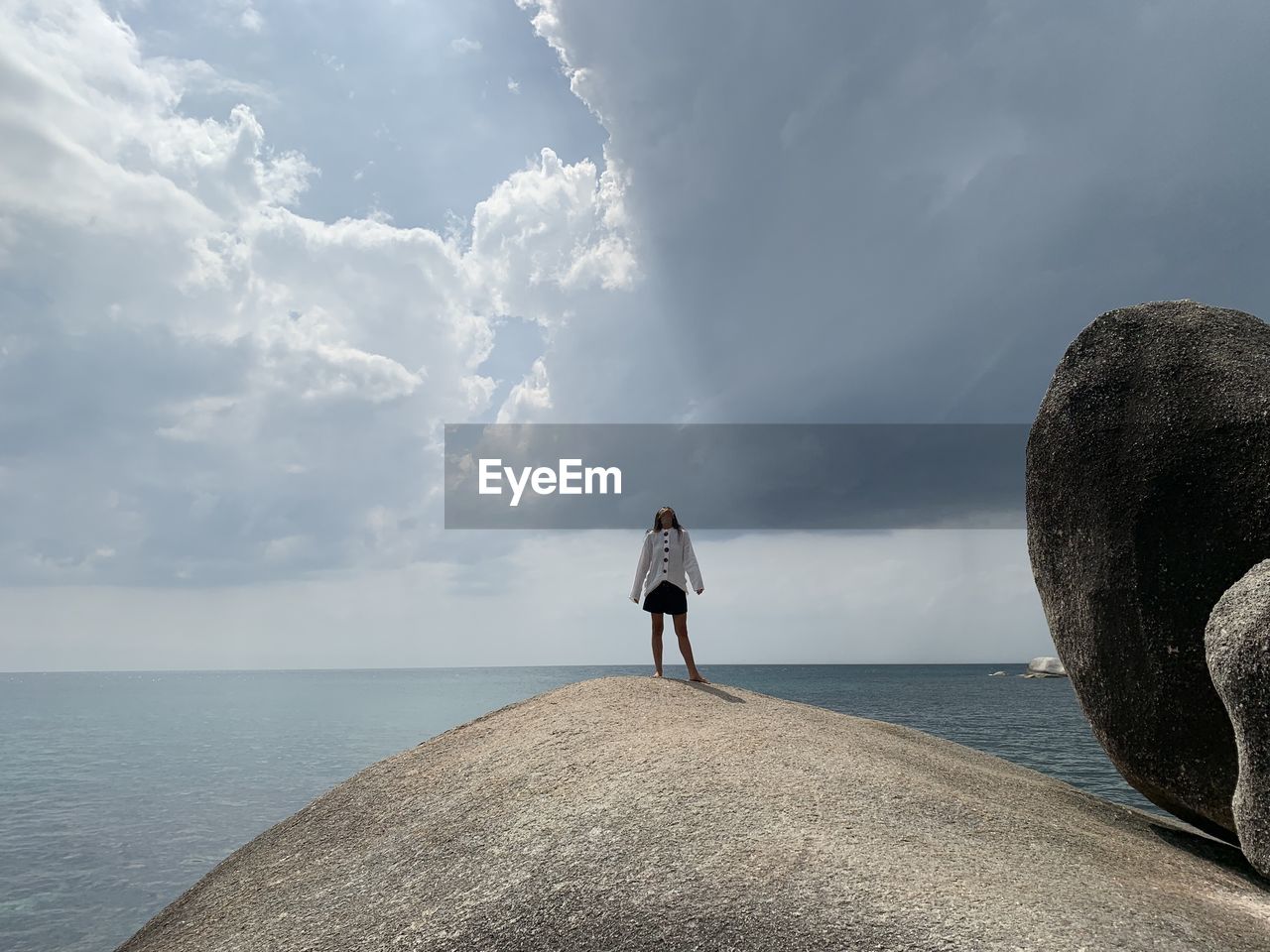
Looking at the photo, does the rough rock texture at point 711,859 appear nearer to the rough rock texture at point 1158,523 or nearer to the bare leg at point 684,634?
the rough rock texture at point 1158,523

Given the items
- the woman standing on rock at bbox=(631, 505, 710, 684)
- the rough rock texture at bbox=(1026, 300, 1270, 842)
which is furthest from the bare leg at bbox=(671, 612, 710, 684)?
the rough rock texture at bbox=(1026, 300, 1270, 842)

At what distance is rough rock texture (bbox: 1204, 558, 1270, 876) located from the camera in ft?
20.7

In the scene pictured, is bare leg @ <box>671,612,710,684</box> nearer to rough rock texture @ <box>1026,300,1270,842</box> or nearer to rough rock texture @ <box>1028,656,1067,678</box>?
rough rock texture @ <box>1026,300,1270,842</box>

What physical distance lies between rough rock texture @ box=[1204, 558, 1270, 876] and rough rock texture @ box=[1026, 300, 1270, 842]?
1.17 metres

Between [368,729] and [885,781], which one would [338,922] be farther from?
[368,729]

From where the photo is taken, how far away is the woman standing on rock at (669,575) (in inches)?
495

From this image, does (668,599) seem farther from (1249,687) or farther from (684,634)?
(1249,687)

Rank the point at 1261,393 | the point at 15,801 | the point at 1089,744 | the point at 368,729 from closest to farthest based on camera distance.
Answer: the point at 1261,393
the point at 15,801
the point at 1089,744
the point at 368,729

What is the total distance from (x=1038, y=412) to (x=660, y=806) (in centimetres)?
667

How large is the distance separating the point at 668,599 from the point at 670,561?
61 centimetres

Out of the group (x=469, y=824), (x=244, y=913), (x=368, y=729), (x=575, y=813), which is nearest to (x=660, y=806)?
(x=575, y=813)

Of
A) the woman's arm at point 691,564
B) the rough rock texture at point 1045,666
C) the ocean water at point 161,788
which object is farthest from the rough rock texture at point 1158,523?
the rough rock texture at point 1045,666

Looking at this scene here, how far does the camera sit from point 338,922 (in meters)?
6.49

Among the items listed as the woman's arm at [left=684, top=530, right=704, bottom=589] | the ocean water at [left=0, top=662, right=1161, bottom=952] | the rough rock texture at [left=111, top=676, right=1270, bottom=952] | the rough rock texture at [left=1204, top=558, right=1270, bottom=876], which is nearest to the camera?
the rough rock texture at [left=111, top=676, right=1270, bottom=952]
